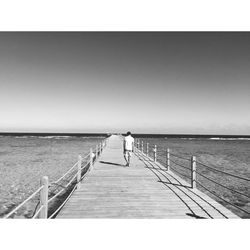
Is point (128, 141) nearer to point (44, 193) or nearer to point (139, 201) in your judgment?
point (139, 201)

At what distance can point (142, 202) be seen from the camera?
5.97 m

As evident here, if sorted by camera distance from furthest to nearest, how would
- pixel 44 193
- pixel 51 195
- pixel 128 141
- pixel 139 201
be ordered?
1. pixel 128 141
2. pixel 51 195
3. pixel 139 201
4. pixel 44 193

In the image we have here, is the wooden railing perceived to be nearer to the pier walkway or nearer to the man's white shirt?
the pier walkway

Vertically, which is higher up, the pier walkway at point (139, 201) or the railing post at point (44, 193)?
the railing post at point (44, 193)

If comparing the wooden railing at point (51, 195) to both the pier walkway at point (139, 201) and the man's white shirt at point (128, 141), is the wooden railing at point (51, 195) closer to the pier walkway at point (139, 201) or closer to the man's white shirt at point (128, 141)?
the pier walkway at point (139, 201)

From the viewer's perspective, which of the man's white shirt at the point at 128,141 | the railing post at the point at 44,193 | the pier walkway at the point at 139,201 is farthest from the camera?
the man's white shirt at the point at 128,141

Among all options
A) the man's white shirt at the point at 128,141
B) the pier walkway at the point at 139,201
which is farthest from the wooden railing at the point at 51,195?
the man's white shirt at the point at 128,141

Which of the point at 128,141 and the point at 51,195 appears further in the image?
the point at 128,141

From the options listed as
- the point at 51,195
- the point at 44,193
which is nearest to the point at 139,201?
the point at 44,193

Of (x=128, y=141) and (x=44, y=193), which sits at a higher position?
(x=128, y=141)

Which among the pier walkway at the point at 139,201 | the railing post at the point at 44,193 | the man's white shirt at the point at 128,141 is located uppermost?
the man's white shirt at the point at 128,141
